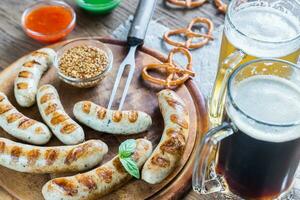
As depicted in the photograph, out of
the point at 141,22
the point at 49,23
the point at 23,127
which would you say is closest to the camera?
the point at 23,127

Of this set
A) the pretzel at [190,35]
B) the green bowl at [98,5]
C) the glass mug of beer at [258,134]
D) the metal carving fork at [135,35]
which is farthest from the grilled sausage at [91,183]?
the green bowl at [98,5]

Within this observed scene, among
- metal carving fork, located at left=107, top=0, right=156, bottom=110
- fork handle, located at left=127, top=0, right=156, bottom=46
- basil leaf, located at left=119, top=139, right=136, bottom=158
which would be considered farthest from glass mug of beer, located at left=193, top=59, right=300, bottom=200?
fork handle, located at left=127, top=0, right=156, bottom=46

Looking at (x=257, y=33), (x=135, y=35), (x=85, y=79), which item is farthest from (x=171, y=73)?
(x=257, y=33)

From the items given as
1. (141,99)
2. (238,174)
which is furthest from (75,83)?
(238,174)

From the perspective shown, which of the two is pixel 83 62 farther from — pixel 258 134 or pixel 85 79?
pixel 258 134

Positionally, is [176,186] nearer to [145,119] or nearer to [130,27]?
[145,119]

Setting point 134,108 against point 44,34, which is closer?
point 134,108
